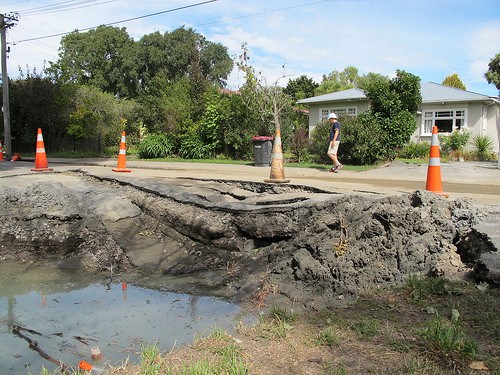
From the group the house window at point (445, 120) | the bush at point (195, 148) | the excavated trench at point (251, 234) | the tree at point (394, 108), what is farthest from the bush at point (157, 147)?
the house window at point (445, 120)

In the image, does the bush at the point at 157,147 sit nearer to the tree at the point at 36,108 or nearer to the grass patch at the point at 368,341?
the tree at the point at 36,108

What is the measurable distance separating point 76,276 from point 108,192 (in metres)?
2.05

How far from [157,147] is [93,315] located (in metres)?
16.4

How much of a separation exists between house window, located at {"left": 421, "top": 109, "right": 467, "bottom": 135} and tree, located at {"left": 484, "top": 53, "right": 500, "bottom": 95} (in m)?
12.1

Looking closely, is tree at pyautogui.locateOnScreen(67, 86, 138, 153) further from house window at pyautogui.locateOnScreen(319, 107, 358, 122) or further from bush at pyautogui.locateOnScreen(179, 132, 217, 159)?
house window at pyautogui.locateOnScreen(319, 107, 358, 122)

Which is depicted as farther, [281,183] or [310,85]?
[310,85]

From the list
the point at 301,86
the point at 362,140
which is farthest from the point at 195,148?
the point at 301,86

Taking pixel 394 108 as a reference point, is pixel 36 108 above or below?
above

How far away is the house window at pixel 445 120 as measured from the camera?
21.1m

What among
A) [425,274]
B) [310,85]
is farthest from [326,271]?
[310,85]

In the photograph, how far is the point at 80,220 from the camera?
546 cm

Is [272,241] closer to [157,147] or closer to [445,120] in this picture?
[157,147]

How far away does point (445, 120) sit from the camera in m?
22.0

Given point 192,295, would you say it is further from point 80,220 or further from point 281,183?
point 281,183
